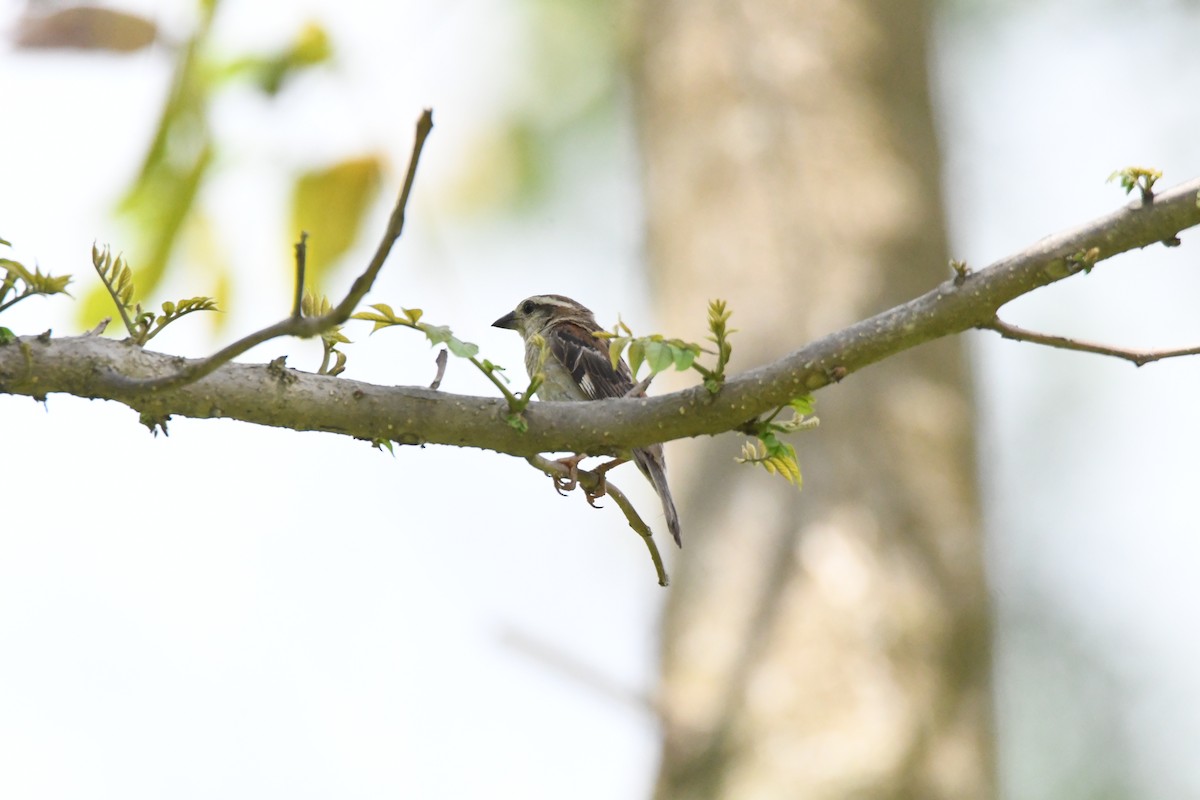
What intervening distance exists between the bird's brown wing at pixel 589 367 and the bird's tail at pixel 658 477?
426mm

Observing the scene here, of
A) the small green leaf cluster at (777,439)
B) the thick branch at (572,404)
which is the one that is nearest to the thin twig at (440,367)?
the thick branch at (572,404)

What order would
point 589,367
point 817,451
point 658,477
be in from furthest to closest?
point 817,451, point 589,367, point 658,477

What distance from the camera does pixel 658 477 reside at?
15.8ft

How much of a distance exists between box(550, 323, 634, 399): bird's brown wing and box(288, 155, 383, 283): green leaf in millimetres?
1977

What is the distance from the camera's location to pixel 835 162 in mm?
7125

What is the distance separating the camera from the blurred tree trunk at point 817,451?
591 centimetres

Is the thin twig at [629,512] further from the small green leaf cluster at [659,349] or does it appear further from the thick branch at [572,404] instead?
the small green leaf cluster at [659,349]

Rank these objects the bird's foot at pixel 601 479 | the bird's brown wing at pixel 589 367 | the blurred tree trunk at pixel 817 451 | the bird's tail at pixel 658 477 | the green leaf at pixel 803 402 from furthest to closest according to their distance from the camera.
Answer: the blurred tree trunk at pixel 817 451 < the bird's brown wing at pixel 589 367 < the bird's tail at pixel 658 477 < the bird's foot at pixel 601 479 < the green leaf at pixel 803 402

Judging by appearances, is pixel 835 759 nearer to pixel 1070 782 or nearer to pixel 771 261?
pixel 771 261

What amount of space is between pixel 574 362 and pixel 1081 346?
3.07 meters

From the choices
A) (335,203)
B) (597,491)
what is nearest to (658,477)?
(597,491)

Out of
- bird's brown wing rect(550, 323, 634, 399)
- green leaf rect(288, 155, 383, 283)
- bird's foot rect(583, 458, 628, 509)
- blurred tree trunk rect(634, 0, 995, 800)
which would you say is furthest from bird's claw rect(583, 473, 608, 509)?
blurred tree trunk rect(634, 0, 995, 800)

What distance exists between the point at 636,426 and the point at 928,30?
20.4 ft

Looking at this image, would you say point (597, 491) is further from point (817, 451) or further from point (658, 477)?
point (817, 451)
